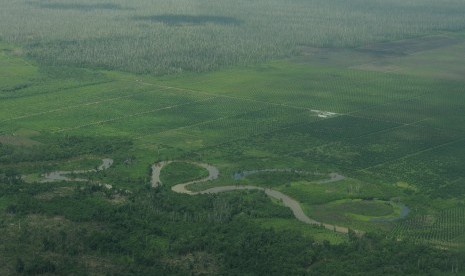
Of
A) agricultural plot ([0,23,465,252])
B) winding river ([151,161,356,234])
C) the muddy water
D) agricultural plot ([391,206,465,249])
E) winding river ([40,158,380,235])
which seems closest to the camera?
agricultural plot ([391,206,465,249])

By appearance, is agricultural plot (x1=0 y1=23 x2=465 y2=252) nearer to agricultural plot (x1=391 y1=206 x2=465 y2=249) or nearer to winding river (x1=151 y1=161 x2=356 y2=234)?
agricultural plot (x1=391 y1=206 x2=465 y2=249)

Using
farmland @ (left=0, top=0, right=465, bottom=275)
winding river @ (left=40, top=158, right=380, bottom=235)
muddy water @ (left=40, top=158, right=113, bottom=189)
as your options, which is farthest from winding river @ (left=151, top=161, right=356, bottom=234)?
muddy water @ (left=40, top=158, right=113, bottom=189)

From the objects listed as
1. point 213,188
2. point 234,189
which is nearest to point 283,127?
point 234,189

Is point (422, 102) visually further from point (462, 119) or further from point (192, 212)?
point (192, 212)

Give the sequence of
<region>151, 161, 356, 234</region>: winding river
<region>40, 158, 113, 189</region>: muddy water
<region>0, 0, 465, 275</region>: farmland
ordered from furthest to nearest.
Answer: <region>40, 158, 113, 189</region>: muddy water → <region>151, 161, 356, 234</region>: winding river → <region>0, 0, 465, 275</region>: farmland


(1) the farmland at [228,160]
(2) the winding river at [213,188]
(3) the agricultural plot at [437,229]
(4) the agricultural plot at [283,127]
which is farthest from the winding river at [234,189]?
(3) the agricultural plot at [437,229]

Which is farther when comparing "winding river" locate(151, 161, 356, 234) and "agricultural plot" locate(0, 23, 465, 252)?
"agricultural plot" locate(0, 23, 465, 252)

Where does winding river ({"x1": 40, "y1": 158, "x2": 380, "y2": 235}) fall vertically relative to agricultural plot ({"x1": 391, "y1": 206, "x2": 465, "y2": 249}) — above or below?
below

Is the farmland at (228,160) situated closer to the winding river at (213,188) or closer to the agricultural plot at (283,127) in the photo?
the agricultural plot at (283,127)
